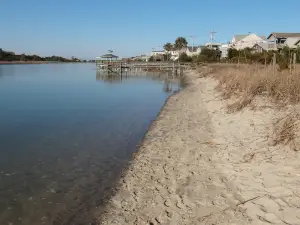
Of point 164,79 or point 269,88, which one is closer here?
point 269,88

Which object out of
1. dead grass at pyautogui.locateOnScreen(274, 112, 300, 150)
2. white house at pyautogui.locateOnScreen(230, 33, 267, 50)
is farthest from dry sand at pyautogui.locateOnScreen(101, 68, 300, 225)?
white house at pyautogui.locateOnScreen(230, 33, 267, 50)

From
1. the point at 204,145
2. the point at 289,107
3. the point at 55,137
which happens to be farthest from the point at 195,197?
the point at 55,137

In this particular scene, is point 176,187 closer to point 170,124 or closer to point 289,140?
point 289,140

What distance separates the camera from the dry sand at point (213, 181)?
4.71 m

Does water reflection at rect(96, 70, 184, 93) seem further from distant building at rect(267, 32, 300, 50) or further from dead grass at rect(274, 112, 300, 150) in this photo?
distant building at rect(267, 32, 300, 50)

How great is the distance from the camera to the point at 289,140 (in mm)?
6754

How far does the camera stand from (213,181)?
608 cm

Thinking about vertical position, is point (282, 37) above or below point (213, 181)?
above

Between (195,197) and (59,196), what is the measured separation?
2.60 m

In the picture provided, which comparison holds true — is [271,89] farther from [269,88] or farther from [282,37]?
[282,37]

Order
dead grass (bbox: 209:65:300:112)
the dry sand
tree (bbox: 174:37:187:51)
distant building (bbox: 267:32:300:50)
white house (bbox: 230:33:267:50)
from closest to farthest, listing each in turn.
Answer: the dry sand
dead grass (bbox: 209:65:300:112)
distant building (bbox: 267:32:300:50)
white house (bbox: 230:33:267:50)
tree (bbox: 174:37:187:51)

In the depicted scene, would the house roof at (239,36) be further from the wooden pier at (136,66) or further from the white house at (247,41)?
the wooden pier at (136,66)

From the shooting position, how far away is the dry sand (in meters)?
4.71

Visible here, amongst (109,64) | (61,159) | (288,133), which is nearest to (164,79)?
(109,64)
